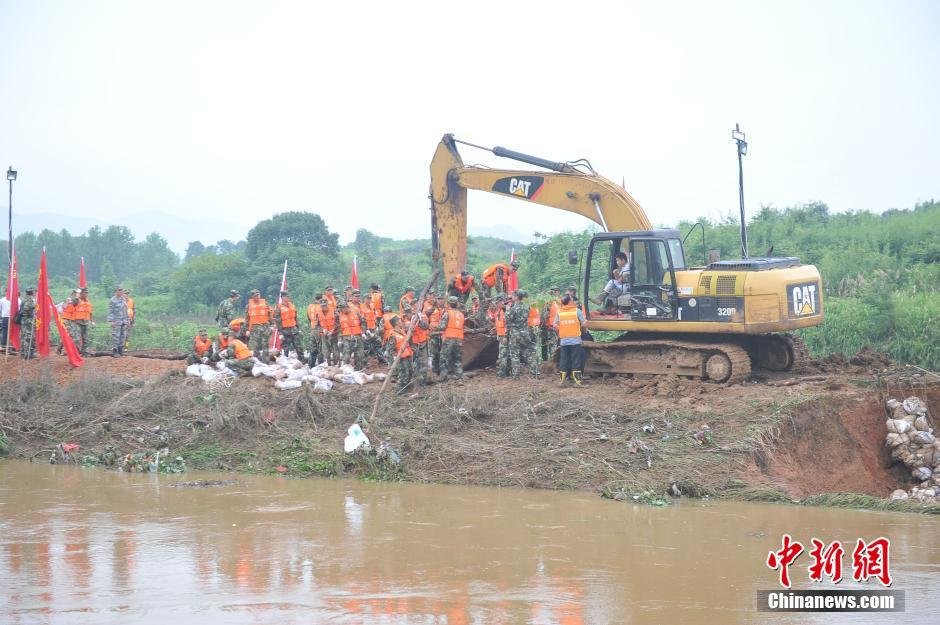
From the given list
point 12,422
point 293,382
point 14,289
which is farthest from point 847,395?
point 14,289

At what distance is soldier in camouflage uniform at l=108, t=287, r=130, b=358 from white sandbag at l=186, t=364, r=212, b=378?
421 cm

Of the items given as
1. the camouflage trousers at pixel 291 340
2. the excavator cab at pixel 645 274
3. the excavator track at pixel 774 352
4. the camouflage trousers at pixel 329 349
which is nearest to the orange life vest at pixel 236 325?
the camouflage trousers at pixel 291 340

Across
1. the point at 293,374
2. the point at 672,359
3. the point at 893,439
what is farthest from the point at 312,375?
the point at 893,439

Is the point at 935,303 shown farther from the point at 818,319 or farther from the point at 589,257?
the point at 589,257

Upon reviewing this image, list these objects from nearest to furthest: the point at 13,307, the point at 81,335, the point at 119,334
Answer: the point at 13,307
the point at 81,335
the point at 119,334

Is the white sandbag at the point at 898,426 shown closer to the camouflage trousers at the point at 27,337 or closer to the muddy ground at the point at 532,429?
the muddy ground at the point at 532,429

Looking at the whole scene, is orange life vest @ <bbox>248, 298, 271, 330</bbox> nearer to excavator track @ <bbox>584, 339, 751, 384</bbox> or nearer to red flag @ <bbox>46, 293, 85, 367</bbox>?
red flag @ <bbox>46, 293, 85, 367</bbox>

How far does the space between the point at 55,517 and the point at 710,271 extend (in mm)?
9971

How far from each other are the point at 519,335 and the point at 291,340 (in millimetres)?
5029

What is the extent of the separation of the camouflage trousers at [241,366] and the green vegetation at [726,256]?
336 inches

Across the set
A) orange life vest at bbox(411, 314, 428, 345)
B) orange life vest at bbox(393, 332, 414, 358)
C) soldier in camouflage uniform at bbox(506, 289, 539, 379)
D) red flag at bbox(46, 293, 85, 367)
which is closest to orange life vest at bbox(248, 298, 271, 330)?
orange life vest at bbox(393, 332, 414, 358)

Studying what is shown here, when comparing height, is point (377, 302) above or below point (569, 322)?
above

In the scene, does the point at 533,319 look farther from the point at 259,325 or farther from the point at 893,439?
the point at 893,439

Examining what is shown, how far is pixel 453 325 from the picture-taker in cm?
1739
